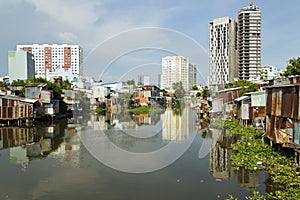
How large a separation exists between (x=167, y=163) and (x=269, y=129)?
17.2ft

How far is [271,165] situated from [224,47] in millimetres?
48188

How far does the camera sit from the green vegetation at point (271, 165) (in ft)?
23.1

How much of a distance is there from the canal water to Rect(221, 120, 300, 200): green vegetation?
0.42 meters

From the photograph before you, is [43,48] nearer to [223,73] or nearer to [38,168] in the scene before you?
[223,73]

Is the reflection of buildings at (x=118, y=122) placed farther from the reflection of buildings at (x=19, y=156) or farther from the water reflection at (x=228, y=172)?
the water reflection at (x=228, y=172)

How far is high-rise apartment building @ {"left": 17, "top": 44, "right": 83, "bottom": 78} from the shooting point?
76812 millimetres

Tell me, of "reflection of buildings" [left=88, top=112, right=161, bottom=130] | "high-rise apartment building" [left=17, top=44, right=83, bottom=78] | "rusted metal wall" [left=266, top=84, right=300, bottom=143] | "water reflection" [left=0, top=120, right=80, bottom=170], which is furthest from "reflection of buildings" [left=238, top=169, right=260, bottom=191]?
"high-rise apartment building" [left=17, top=44, right=83, bottom=78]

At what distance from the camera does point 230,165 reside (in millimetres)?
10273

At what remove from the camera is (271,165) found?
9688 mm

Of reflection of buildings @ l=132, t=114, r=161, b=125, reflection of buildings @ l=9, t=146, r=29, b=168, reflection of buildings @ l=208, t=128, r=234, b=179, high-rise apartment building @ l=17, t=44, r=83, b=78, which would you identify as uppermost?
high-rise apartment building @ l=17, t=44, r=83, b=78

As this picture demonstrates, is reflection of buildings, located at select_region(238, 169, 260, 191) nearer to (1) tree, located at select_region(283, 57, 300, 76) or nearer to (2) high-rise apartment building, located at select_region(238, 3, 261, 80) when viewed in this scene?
(1) tree, located at select_region(283, 57, 300, 76)

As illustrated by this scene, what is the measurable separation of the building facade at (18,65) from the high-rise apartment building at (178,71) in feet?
134

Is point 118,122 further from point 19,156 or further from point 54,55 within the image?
point 54,55

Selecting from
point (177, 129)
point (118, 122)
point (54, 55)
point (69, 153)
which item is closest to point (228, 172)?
point (69, 153)
